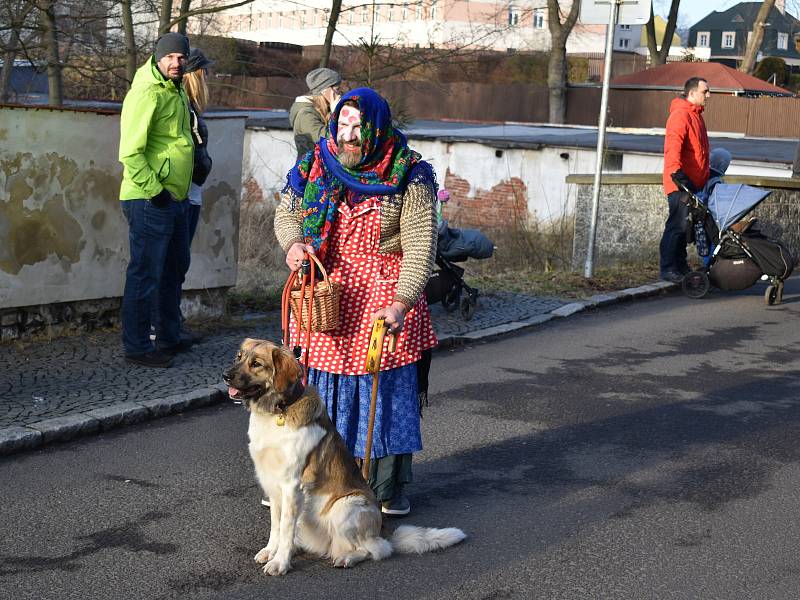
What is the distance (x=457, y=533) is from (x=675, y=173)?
8445 millimetres

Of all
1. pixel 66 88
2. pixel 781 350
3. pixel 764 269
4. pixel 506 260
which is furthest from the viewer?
pixel 66 88

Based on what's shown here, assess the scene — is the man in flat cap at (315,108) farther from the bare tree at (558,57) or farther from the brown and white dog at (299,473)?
the bare tree at (558,57)

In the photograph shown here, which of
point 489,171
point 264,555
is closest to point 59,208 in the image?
point 264,555

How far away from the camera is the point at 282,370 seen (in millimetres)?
4645

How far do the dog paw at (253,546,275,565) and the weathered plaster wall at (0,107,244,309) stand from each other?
14.2ft

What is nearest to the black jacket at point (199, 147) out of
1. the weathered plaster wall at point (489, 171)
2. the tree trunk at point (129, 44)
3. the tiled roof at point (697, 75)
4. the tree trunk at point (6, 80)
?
the tree trunk at point (129, 44)

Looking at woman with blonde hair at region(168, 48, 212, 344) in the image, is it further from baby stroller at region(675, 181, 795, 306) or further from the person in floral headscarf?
baby stroller at region(675, 181, 795, 306)

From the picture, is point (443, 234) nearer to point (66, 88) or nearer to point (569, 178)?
point (569, 178)

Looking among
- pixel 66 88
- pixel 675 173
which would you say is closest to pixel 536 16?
pixel 66 88

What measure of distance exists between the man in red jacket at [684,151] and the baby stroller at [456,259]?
311 cm

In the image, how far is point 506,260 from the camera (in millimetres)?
17188

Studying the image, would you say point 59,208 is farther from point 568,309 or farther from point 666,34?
point 666,34

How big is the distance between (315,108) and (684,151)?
5186mm

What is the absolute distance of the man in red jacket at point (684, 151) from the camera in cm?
1284
